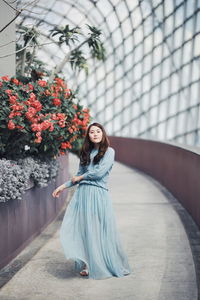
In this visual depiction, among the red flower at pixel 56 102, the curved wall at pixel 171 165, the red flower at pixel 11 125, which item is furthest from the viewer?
the curved wall at pixel 171 165

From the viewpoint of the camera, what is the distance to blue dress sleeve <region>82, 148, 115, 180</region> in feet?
14.1

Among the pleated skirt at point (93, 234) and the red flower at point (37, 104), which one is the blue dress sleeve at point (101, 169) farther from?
the red flower at point (37, 104)

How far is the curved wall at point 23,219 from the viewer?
4.74 metres

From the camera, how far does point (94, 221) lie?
4320 millimetres

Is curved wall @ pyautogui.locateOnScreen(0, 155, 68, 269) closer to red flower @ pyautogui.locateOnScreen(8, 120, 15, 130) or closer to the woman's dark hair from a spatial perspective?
red flower @ pyautogui.locateOnScreen(8, 120, 15, 130)

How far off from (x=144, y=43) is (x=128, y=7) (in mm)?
1893

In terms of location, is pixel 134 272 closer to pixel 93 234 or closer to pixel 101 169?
pixel 93 234

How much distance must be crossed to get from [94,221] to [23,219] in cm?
136

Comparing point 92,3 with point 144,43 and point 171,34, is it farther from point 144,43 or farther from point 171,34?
point 171,34

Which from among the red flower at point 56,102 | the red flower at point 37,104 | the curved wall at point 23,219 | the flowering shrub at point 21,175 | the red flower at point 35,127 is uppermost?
the red flower at point 56,102

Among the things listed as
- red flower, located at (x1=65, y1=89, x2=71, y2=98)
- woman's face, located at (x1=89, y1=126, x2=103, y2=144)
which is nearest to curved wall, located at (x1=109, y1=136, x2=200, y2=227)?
red flower, located at (x1=65, y1=89, x2=71, y2=98)

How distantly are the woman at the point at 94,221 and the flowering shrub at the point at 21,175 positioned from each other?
2.08 feet

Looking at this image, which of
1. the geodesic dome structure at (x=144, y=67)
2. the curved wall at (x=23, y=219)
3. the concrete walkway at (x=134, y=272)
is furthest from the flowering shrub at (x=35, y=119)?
the geodesic dome structure at (x=144, y=67)

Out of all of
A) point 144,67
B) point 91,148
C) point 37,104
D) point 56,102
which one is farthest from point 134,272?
point 144,67
